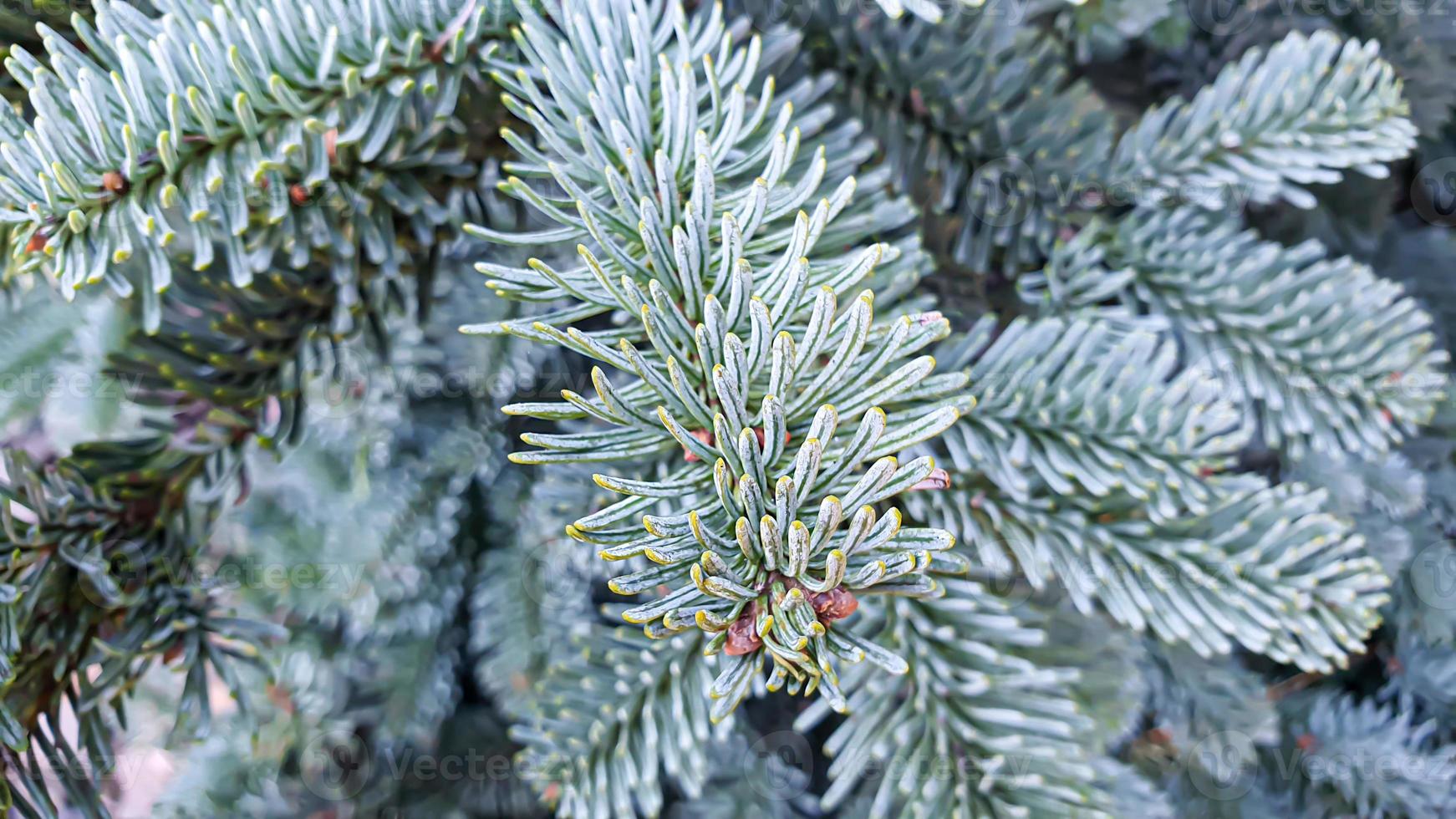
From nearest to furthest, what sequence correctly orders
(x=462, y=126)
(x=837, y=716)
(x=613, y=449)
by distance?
(x=613, y=449), (x=462, y=126), (x=837, y=716)

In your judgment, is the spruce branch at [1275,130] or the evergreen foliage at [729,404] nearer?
the evergreen foliage at [729,404]

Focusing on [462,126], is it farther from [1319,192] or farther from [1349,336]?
Result: [1319,192]

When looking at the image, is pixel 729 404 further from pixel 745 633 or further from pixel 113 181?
pixel 113 181

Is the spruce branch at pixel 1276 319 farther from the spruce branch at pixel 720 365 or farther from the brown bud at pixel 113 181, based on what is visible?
the brown bud at pixel 113 181

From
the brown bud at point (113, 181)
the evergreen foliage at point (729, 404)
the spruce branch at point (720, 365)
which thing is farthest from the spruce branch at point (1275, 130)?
the brown bud at point (113, 181)

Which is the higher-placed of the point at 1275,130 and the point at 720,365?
the point at 1275,130

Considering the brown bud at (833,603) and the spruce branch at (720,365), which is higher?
the spruce branch at (720,365)

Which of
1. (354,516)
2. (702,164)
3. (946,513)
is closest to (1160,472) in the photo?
(946,513)

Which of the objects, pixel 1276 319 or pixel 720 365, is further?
pixel 1276 319

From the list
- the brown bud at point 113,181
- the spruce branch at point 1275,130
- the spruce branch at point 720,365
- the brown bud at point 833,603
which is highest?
the spruce branch at point 1275,130

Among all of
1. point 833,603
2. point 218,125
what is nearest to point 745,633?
point 833,603

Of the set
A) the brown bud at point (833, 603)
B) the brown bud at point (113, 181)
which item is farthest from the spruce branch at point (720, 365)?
the brown bud at point (113, 181)
